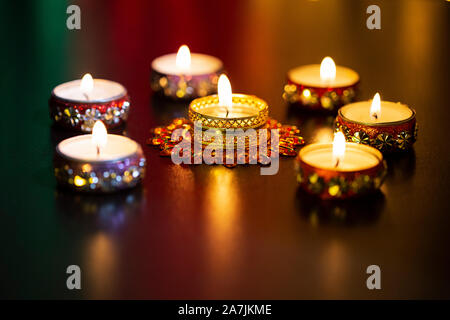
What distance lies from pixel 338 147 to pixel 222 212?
0.24 m

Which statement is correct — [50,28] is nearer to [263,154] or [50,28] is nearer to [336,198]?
[263,154]

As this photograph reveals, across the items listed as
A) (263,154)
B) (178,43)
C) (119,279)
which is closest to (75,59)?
(178,43)

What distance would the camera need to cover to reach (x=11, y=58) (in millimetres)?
2352

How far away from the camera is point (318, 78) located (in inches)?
81.0

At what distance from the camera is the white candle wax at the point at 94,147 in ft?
5.16

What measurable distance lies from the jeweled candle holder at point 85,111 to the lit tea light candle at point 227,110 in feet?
0.54

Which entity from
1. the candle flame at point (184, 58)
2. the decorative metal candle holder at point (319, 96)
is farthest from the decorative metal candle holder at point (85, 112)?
the decorative metal candle holder at point (319, 96)

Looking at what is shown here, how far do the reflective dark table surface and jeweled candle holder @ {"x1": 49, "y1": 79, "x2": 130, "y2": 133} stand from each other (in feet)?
0.13

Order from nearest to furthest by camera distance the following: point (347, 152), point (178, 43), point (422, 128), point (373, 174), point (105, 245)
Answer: point (105, 245) → point (373, 174) → point (347, 152) → point (422, 128) → point (178, 43)

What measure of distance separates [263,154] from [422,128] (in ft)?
1.35

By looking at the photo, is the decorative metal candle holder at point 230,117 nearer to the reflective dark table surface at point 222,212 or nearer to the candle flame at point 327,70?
the reflective dark table surface at point 222,212

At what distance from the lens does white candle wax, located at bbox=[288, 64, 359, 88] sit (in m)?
1.97

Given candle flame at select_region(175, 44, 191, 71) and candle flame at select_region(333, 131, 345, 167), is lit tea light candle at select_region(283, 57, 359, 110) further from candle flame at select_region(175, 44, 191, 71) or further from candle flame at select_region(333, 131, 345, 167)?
candle flame at select_region(333, 131, 345, 167)

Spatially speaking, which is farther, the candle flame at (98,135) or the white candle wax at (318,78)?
the white candle wax at (318,78)
